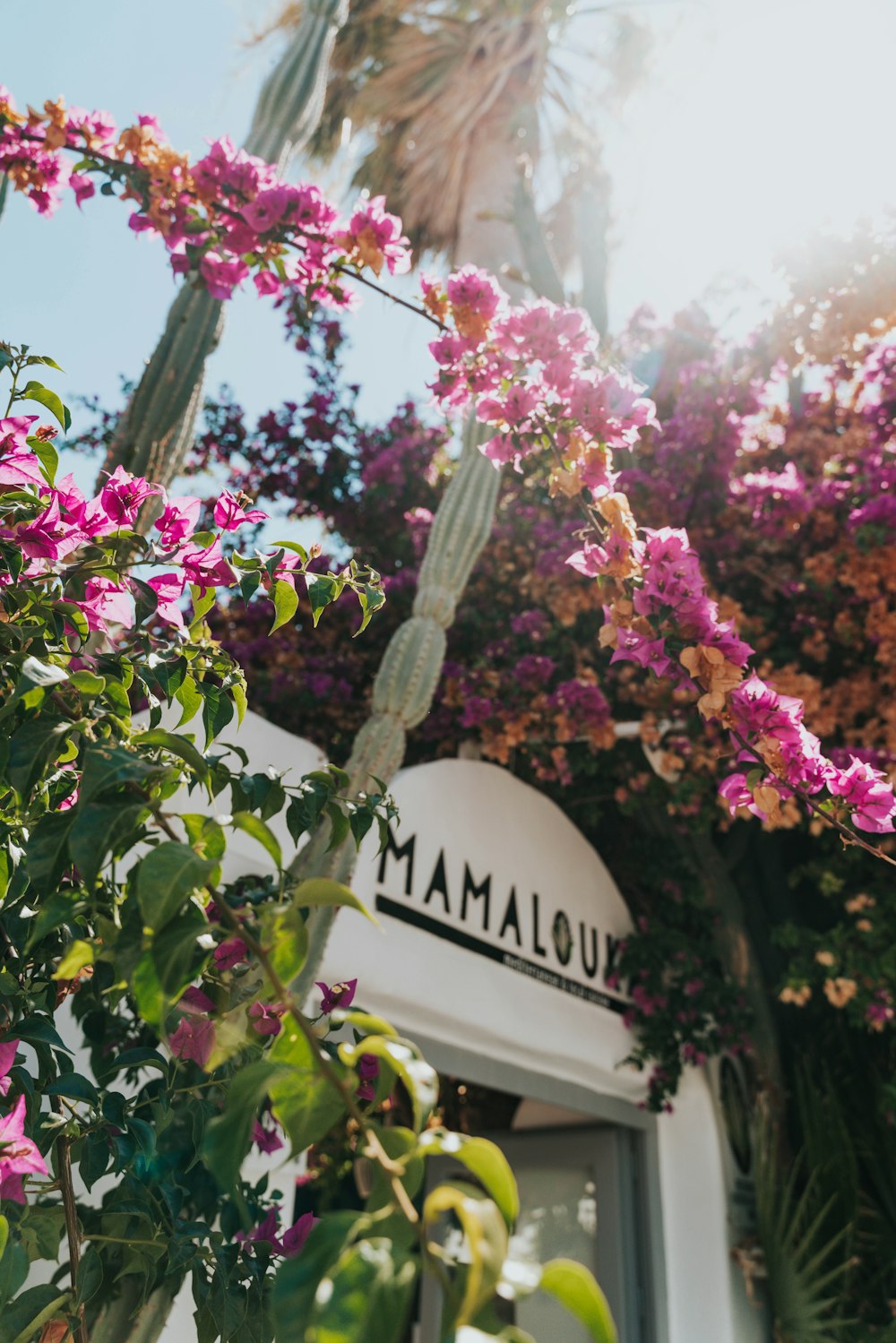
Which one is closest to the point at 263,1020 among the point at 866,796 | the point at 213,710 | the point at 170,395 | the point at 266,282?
the point at 213,710

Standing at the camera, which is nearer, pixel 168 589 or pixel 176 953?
pixel 176 953

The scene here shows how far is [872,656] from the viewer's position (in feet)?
11.8

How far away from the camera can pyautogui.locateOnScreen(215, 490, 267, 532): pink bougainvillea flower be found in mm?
1104

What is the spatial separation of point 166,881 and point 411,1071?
0.17m

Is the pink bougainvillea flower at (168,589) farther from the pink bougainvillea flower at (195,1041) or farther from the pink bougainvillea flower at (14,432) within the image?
the pink bougainvillea flower at (195,1041)

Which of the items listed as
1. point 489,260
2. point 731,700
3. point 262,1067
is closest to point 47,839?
point 262,1067

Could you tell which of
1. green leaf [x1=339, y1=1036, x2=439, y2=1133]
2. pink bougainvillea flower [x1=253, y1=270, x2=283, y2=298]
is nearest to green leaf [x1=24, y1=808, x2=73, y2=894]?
green leaf [x1=339, y1=1036, x2=439, y2=1133]

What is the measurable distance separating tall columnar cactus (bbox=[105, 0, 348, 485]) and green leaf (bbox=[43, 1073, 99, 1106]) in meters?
Answer: 1.69

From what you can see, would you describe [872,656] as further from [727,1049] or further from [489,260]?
[489,260]

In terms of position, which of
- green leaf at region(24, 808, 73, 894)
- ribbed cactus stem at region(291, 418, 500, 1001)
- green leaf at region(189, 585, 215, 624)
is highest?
ribbed cactus stem at region(291, 418, 500, 1001)

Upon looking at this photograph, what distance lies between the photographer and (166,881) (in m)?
0.52

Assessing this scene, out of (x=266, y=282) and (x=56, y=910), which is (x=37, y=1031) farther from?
(x=266, y=282)

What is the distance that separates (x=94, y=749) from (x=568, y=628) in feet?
10.6

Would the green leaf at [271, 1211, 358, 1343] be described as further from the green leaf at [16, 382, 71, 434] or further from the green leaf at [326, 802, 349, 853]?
the green leaf at [16, 382, 71, 434]
